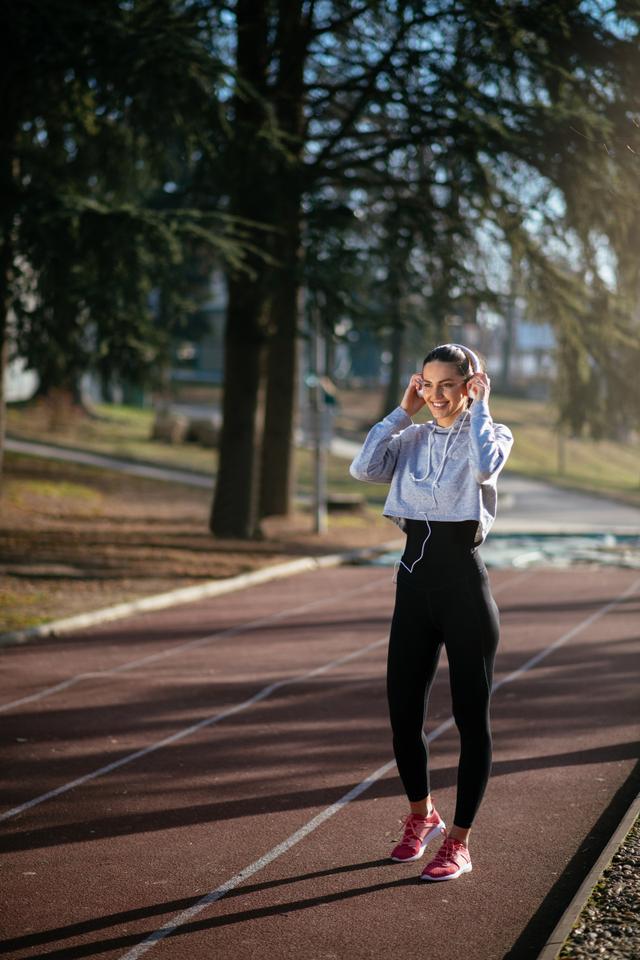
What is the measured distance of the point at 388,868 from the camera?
574 centimetres

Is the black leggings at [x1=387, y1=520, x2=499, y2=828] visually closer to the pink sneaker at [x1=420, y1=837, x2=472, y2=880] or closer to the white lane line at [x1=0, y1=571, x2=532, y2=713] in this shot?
the pink sneaker at [x1=420, y1=837, x2=472, y2=880]

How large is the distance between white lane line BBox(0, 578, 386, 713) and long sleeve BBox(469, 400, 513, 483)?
5.29 m

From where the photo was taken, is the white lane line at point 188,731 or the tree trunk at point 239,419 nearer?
the white lane line at point 188,731

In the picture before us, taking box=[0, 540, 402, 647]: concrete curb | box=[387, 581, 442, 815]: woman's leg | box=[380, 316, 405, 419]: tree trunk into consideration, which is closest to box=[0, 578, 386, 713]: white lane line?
box=[0, 540, 402, 647]: concrete curb

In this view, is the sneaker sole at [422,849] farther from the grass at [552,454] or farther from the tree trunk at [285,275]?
the grass at [552,454]

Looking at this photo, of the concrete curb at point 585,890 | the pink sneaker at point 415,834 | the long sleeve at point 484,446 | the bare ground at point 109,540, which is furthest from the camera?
the bare ground at point 109,540

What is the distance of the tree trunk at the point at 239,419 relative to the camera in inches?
850

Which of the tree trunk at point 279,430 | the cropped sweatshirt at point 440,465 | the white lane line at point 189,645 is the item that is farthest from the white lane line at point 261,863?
Answer: the tree trunk at point 279,430

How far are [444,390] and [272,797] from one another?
109 inches

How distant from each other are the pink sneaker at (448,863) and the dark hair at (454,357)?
2.03 m

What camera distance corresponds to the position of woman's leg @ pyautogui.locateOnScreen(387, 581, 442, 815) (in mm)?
5383

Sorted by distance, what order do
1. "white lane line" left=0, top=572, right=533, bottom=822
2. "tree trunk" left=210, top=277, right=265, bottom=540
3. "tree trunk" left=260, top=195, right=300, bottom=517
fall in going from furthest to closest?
"tree trunk" left=260, top=195, right=300, bottom=517 → "tree trunk" left=210, top=277, right=265, bottom=540 → "white lane line" left=0, top=572, right=533, bottom=822

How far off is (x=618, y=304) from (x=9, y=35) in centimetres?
1092

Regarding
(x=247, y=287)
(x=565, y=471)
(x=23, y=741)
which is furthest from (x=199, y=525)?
(x=565, y=471)
